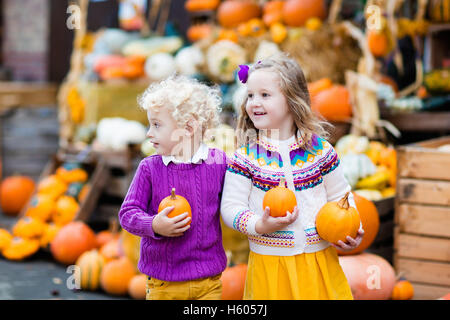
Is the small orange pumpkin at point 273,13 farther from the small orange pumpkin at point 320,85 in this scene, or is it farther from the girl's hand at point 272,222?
the girl's hand at point 272,222

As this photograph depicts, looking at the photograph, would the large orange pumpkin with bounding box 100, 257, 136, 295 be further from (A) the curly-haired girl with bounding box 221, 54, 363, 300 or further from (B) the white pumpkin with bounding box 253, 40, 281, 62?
(B) the white pumpkin with bounding box 253, 40, 281, 62

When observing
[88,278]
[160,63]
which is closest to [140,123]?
[160,63]

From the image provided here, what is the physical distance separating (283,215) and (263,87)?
1.56 feet

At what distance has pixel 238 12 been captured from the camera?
19.4 ft

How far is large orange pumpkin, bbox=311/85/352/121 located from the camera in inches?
172

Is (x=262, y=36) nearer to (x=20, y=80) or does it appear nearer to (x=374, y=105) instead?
(x=374, y=105)

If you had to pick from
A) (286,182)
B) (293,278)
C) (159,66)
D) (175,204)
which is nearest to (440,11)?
(159,66)

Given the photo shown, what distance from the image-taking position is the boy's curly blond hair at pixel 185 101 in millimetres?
2158

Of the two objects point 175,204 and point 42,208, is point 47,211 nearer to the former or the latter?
point 42,208

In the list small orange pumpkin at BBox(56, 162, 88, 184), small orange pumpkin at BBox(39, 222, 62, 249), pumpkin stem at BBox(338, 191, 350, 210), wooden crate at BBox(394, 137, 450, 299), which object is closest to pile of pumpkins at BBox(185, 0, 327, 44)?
small orange pumpkin at BBox(56, 162, 88, 184)

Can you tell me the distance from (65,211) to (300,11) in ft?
8.78

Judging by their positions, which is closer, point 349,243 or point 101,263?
point 349,243

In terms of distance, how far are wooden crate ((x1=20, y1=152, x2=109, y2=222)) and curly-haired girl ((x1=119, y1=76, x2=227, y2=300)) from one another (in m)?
2.80

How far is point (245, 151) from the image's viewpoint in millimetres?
2236
